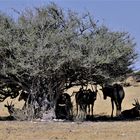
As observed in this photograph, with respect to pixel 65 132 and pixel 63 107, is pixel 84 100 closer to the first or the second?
pixel 63 107

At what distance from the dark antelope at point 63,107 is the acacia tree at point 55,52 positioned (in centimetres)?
114

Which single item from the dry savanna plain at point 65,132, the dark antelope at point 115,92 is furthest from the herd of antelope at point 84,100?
the dry savanna plain at point 65,132

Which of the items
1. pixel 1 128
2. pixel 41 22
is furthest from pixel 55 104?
pixel 1 128

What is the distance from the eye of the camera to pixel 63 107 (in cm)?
2697

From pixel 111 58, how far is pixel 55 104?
3.77 m

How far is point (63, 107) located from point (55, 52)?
16.6ft

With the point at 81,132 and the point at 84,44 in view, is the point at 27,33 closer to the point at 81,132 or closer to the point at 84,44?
the point at 84,44

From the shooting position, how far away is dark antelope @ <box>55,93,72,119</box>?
2639 cm

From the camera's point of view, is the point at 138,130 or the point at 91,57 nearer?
the point at 138,130

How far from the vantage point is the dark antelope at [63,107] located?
26.4m

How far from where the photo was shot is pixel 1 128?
19.8 meters

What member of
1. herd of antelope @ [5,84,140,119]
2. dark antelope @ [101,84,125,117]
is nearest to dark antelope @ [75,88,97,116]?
herd of antelope @ [5,84,140,119]

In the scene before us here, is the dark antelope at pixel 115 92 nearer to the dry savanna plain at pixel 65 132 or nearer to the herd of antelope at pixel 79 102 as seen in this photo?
the herd of antelope at pixel 79 102

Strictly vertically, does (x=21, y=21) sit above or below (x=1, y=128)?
above
